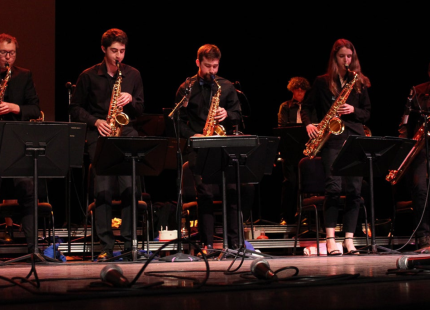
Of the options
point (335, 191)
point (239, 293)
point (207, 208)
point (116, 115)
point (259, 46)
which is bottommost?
point (239, 293)

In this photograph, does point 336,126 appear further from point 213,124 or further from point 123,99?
point 123,99

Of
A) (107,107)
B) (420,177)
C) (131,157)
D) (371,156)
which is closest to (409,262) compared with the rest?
(371,156)

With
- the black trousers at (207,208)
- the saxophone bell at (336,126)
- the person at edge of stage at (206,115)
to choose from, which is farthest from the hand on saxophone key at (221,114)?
the saxophone bell at (336,126)

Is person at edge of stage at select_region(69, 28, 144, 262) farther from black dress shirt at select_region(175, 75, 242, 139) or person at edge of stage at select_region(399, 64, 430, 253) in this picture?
person at edge of stage at select_region(399, 64, 430, 253)

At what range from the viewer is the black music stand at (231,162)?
14.5ft

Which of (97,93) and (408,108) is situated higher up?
(97,93)

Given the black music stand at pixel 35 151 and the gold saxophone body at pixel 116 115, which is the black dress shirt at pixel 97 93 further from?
the black music stand at pixel 35 151

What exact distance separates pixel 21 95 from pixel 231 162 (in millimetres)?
1934

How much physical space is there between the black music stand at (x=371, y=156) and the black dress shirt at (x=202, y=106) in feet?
3.56

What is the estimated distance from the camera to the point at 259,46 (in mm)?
9008

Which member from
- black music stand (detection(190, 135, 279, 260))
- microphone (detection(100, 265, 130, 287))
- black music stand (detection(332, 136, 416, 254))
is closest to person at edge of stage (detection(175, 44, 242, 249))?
black music stand (detection(190, 135, 279, 260))

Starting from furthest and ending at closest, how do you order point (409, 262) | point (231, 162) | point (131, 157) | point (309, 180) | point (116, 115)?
1. point (309, 180)
2. point (116, 115)
3. point (231, 162)
4. point (131, 157)
5. point (409, 262)

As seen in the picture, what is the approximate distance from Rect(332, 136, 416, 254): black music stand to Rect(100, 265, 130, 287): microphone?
2.86m

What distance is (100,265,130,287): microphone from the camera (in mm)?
2355
